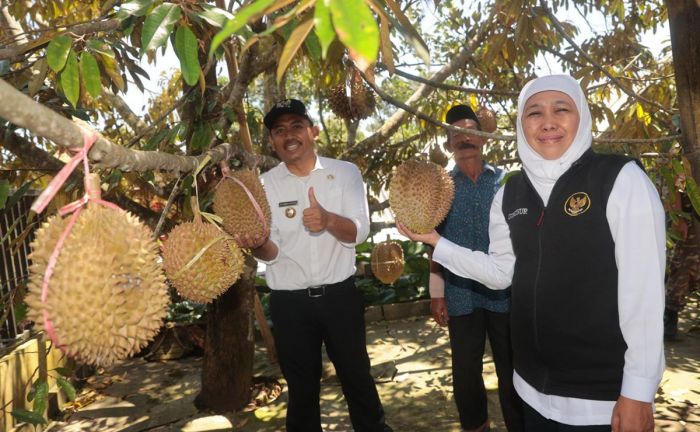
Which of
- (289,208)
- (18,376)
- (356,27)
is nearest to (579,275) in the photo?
(356,27)

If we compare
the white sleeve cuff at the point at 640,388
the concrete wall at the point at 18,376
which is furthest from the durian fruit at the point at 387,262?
the white sleeve cuff at the point at 640,388

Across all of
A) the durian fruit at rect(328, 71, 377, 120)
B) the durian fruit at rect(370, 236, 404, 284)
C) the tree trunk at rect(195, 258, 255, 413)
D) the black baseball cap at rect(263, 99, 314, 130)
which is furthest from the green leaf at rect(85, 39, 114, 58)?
the durian fruit at rect(370, 236, 404, 284)

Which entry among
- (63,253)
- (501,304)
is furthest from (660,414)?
(63,253)

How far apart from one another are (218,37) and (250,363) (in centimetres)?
315

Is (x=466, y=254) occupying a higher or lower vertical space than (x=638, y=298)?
higher

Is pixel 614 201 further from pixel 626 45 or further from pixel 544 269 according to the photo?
pixel 626 45

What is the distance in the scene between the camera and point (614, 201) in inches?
52.3

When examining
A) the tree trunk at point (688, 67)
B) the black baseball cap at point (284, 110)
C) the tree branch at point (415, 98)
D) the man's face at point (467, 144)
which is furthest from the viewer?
the tree branch at point (415, 98)

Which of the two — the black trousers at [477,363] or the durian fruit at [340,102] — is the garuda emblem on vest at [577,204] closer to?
the black trousers at [477,363]

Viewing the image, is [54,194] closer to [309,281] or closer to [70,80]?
[70,80]

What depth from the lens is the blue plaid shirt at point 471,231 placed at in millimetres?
2459

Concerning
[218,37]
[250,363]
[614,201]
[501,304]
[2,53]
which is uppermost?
[2,53]

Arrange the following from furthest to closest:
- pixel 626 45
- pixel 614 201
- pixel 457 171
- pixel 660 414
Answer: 1. pixel 626 45
2. pixel 660 414
3. pixel 457 171
4. pixel 614 201

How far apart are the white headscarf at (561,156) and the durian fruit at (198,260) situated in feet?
3.11
